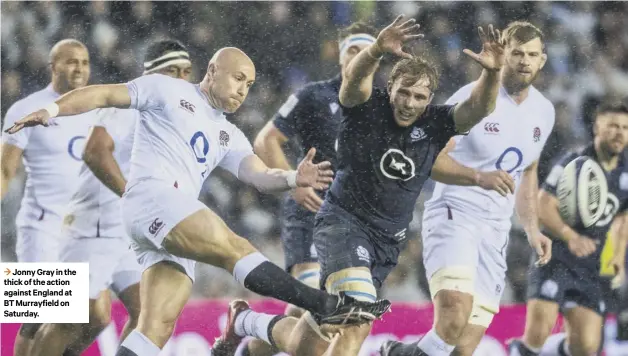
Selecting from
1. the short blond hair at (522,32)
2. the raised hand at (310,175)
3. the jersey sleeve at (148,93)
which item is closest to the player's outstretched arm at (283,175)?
the raised hand at (310,175)

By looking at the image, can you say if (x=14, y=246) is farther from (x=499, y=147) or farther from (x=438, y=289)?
(x=499, y=147)

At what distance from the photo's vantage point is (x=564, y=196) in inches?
168

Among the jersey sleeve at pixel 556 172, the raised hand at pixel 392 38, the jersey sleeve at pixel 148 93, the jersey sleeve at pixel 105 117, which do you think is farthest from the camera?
the jersey sleeve at pixel 556 172

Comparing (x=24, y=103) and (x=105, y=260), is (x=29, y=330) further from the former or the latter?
(x=24, y=103)

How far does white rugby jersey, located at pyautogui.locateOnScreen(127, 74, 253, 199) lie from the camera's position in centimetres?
381

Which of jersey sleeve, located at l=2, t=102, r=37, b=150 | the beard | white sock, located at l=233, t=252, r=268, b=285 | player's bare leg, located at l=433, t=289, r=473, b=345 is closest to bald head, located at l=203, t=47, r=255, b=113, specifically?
white sock, located at l=233, t=252, r=268, b=285

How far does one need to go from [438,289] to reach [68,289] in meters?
1.57

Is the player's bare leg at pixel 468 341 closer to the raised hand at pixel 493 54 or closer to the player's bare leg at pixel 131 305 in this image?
the raised hand at pixel 493 54

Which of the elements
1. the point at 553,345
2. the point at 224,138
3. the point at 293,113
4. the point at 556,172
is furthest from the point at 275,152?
the point at 553,345

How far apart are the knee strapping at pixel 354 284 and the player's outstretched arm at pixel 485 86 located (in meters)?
0.72

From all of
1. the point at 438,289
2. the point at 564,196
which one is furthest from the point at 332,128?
the point at 564,196

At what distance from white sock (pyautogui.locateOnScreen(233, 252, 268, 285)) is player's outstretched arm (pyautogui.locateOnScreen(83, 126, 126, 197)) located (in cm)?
74

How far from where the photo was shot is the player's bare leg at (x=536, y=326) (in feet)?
13.9

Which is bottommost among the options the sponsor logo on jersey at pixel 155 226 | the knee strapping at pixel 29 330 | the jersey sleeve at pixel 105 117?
the knee strapping at pixel 29 330
